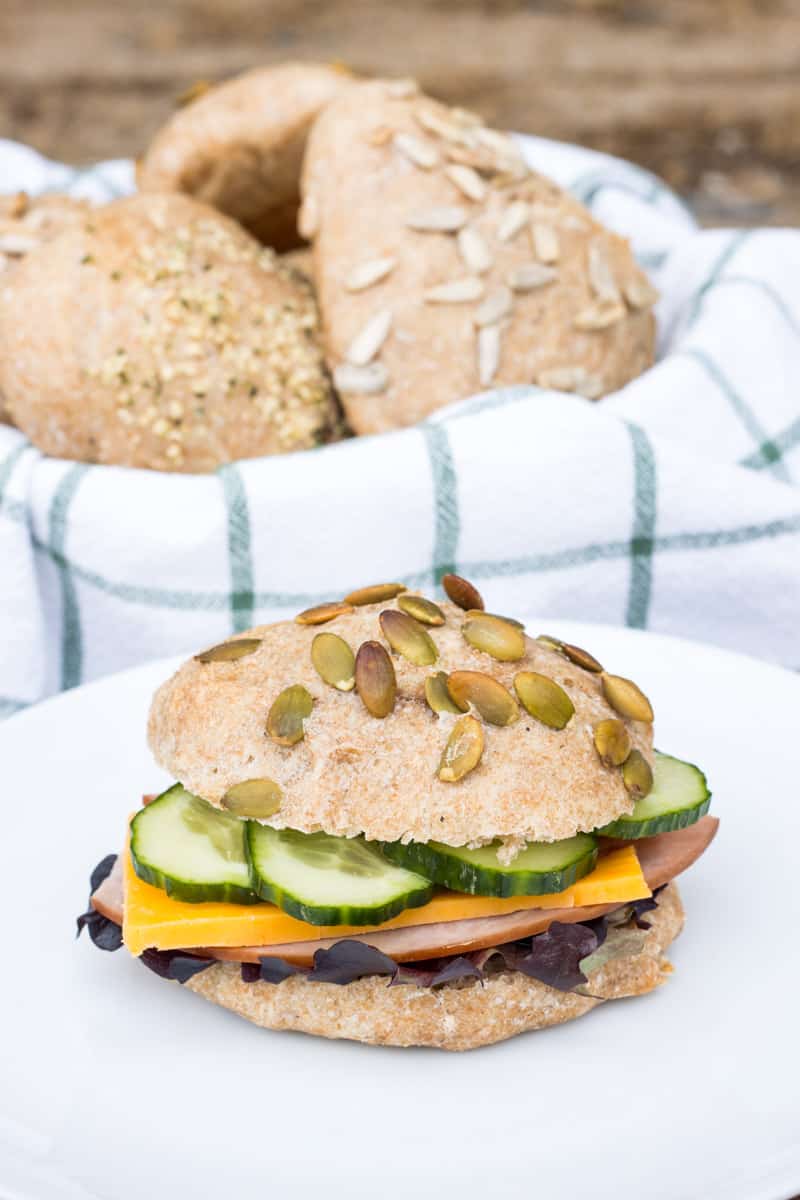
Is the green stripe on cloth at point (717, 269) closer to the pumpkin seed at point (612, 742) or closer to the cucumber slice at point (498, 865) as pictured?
the pumpkin seed at point (612, 742)

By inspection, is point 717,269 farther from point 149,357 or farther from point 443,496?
A: point 149,357

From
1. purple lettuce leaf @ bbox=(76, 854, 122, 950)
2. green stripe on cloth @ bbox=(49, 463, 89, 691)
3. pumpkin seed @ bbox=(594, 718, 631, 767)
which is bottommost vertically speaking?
green stripe on cloth @ bbox=(49, 463, 89, 691)

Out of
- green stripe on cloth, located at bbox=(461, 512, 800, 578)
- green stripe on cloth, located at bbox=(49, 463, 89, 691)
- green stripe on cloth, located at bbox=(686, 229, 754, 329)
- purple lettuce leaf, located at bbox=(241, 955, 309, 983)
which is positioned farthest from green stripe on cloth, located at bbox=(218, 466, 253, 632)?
green stripe on cloth, located at bbox=(686, 229, 754, 329)

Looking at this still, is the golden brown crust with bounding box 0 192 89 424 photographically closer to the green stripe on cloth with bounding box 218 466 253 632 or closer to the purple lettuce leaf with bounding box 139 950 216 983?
the green stripe on cloth with bounding box 218 466 253 632

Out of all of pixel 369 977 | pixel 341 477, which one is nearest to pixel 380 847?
pixel 369 977

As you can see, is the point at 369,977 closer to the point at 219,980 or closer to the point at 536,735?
the point at 219,980

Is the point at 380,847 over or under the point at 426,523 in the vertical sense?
over

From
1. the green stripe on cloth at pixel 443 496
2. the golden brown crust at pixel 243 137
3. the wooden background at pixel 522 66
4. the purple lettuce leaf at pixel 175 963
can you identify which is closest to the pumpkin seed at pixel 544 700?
the purple lettuce leaf at pixel 175 963
